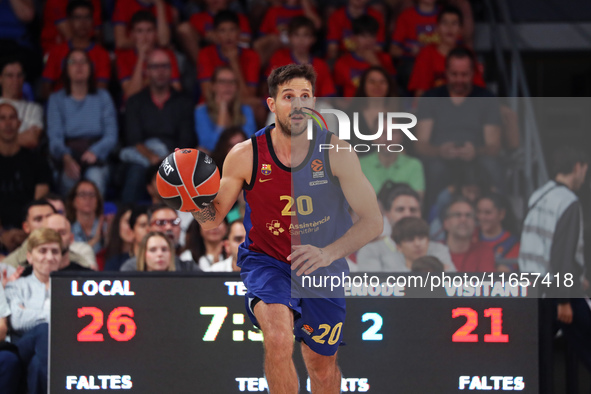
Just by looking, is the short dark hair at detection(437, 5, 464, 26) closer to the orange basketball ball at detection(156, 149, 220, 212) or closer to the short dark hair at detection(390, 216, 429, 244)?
the short dark hair at detection(390, 216, 429, 244)

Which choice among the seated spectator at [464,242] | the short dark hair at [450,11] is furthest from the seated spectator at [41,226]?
the short dark hair at [450,11]

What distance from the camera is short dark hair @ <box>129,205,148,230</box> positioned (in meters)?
6.47

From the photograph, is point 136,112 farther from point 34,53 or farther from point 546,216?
point 546,216

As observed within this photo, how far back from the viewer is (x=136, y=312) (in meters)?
4.84

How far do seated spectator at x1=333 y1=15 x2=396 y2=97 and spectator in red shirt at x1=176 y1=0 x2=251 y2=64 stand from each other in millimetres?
1099

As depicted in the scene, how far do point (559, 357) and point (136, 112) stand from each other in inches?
183

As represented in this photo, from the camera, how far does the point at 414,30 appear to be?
895 cm

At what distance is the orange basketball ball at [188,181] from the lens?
4211 millimetres

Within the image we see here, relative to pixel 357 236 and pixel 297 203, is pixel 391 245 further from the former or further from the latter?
pixel 297 203

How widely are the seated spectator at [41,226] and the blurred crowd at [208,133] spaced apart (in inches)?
0.5

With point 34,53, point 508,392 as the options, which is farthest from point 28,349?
point 34,53

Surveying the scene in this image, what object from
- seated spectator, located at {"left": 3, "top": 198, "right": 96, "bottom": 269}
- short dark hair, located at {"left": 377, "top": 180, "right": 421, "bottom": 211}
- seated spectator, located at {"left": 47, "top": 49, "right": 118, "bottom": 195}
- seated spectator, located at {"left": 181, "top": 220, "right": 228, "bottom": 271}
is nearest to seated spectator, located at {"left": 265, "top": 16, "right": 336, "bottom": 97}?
seated spectator, located at {"left": 47, "top": 49, "right": 118, "bottom": 195}

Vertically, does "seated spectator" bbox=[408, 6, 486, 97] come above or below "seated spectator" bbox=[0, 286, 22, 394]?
above

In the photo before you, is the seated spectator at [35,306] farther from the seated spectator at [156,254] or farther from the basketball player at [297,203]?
the basketball player at [297,203]
